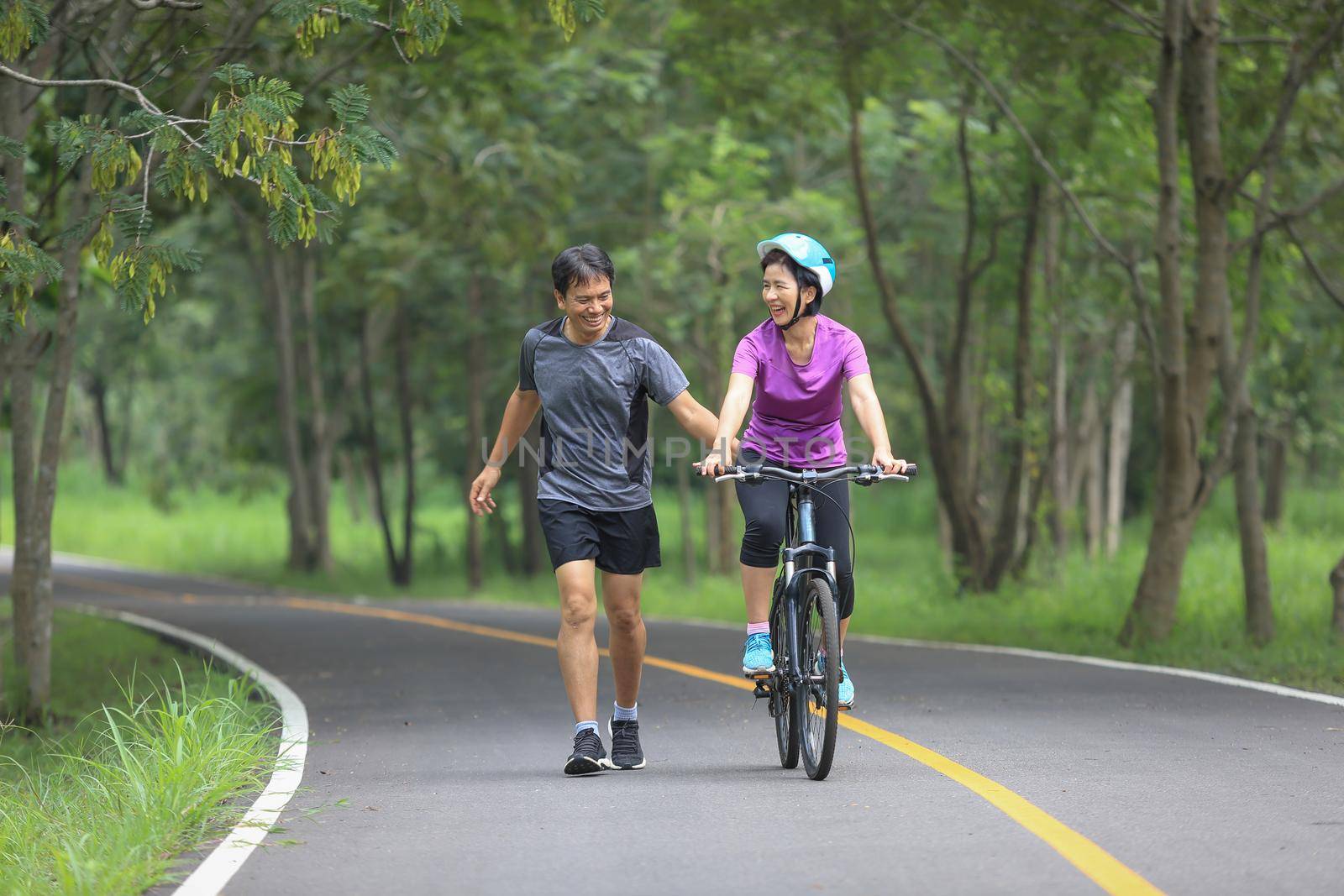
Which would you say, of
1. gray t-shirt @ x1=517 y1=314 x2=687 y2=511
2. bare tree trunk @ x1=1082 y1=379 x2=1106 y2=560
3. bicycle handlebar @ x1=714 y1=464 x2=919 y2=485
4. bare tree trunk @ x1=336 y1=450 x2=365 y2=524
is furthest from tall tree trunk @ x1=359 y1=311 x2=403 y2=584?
bicycle handlebar @ x1=714 y1=464 x2=919 y2=485

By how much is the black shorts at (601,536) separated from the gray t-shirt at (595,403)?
0.05 meters

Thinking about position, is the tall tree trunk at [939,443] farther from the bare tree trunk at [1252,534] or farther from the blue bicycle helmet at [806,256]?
the blue bicycle helmet at [806,256]

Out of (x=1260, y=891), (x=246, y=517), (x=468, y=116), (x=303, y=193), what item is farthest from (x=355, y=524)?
(x=1260, y=891)

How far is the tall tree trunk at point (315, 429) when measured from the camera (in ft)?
101

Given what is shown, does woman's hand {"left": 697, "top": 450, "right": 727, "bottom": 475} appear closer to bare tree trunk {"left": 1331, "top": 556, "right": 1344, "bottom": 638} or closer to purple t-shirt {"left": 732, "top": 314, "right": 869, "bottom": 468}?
purple t-shirt {"left": 732, "top": 314, "right": 869, "bottom": 468}

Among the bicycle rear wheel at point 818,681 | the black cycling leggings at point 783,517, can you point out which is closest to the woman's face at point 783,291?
the black cycling leggings at point 783,517

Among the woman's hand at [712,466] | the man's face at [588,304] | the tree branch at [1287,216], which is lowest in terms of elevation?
the woman's hand at [712,466]

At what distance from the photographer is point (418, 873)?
→ 17.6 feet

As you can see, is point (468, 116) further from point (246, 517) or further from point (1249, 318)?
point (246, 517)

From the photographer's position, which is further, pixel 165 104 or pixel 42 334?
pixel 165 104

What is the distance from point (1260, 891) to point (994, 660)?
299 inches

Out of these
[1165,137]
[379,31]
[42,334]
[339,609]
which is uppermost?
[379,31]

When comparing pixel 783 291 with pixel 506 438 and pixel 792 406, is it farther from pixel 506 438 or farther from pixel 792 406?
pixel 506 438

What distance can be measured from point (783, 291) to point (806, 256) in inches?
7.0
